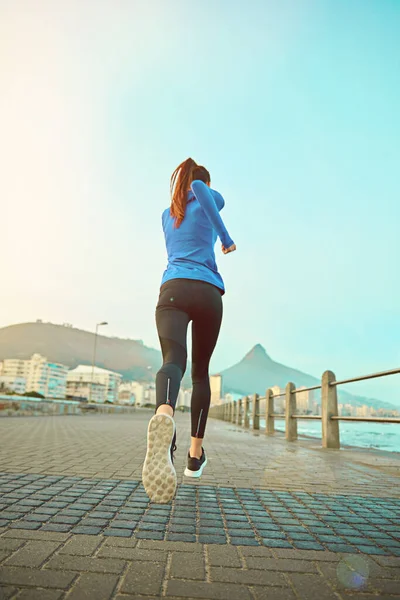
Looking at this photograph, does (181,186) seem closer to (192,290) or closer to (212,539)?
(192,290)

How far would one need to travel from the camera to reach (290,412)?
28.6 feet

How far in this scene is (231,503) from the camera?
2.58m

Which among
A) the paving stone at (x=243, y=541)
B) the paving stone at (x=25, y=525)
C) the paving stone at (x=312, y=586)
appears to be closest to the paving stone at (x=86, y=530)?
the paving stone at (x=25, y=525)

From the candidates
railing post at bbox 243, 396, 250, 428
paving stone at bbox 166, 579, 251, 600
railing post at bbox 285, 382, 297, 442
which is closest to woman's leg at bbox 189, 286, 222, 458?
paving stone at bbox 166, 579, 251, 600

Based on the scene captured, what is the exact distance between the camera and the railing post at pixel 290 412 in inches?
332

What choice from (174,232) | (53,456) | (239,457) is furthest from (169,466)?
(239,457)

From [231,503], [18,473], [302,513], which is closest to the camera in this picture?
[302,513]

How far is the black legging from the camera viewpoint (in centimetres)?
266

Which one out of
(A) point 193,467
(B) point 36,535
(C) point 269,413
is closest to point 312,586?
(B) point 36,535

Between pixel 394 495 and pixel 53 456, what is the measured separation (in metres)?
3.16

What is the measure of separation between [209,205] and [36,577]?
2.23 m

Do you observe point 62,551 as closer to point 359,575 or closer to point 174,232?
point 359,575

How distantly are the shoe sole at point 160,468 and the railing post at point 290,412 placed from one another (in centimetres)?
665

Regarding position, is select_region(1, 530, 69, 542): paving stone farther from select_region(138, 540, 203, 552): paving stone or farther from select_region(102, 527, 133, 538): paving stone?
select_region(138, 540, 203, 552): paving stone
